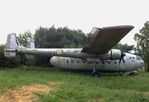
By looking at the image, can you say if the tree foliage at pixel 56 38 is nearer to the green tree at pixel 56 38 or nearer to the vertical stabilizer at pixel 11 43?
the green tree at pixel 56 38

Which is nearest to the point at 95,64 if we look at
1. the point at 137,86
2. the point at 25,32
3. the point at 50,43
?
the point at 137,86

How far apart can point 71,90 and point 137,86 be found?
623cm

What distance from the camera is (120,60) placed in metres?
33.8

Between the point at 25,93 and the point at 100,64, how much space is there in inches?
626

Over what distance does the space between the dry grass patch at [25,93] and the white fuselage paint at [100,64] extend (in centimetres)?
1338

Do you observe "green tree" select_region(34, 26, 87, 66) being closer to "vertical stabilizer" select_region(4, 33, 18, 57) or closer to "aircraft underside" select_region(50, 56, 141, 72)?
"aircraft underside" select_region(50, 56, 141, 72)

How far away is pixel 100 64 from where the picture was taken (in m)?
33.9

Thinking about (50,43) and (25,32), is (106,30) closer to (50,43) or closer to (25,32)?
(50,43)

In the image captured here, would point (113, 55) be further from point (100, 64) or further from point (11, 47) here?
point (11, 47)

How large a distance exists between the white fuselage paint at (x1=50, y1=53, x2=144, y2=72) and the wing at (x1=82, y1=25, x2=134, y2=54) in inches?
86.7

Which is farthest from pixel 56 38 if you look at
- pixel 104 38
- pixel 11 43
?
pixel 104 38

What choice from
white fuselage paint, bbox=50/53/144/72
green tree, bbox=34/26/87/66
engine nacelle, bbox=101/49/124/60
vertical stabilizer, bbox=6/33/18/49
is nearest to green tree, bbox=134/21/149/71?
green tree, bbox=34/26/87/66

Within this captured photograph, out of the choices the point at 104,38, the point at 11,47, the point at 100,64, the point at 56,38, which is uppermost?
the point at 56,38

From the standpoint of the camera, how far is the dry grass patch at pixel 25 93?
18120mm
